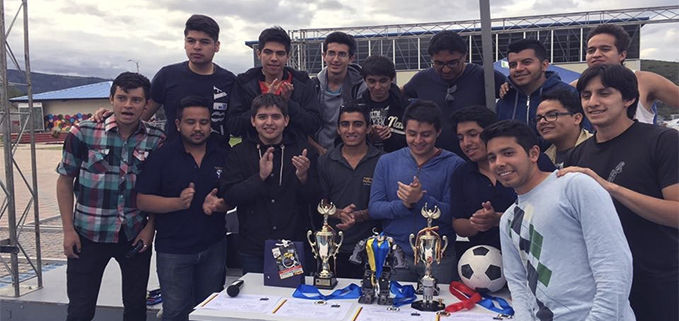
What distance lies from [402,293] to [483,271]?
→ 482 millimetres

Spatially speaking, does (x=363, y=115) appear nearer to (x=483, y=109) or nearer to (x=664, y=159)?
(x=483, y=109)

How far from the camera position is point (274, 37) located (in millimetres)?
3932

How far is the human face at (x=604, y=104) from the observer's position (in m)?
2.28

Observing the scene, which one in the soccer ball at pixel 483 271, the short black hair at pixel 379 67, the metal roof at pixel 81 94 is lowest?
the soccer ball at pixel 483 271

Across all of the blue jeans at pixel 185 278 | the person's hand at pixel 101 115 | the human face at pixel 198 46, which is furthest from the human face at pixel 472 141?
the person's hand at pixel 101 115

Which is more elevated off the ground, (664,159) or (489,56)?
(489,56)

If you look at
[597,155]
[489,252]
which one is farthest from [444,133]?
[597,155]

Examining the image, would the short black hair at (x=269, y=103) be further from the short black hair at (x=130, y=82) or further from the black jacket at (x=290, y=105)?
the short black hair at (x=130, y=82)

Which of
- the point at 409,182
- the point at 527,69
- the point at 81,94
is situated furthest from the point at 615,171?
the point at 81,94

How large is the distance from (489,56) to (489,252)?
167 cm

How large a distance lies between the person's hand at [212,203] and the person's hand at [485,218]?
1.69 m

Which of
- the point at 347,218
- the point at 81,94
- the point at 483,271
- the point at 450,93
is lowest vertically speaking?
the point at 483,271

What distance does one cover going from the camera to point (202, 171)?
11.5 ft

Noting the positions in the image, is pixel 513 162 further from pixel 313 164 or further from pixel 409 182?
pixel 313 164
